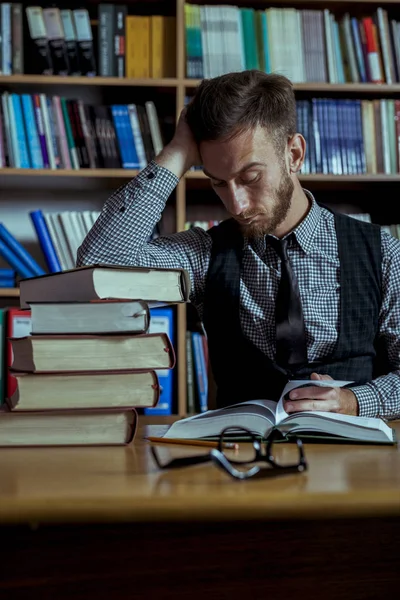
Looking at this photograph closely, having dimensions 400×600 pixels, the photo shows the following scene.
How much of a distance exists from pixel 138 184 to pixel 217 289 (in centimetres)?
29

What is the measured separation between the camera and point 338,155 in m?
2.34

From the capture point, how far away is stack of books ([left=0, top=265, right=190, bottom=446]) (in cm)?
84

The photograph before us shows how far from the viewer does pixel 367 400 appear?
3.93 ft

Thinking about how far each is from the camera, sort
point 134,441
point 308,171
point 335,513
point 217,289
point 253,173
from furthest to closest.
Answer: point 308,171, point 217,289, point 253,173, point 134,441, point 335,513

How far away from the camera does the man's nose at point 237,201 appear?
139cm

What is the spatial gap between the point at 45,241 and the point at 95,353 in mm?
1521

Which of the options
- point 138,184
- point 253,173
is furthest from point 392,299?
point 138,184

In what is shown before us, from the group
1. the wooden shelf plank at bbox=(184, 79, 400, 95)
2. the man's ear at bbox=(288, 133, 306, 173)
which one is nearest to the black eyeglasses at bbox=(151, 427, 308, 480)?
the man's ear at bbox=(288, 133, 306, 173)

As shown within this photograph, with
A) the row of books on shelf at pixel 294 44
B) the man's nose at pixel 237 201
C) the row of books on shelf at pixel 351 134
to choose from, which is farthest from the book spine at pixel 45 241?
the man's nose at pixel 237 201

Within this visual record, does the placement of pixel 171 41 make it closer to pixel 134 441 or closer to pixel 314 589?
pixel 134 441

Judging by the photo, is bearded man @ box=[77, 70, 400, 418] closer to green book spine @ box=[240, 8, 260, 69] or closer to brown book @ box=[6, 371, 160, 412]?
brown book @ box=[6, 371, 160, 412]

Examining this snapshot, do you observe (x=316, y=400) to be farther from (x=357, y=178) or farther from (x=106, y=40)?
(x=106, y=40)

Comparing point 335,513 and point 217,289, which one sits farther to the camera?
point 217,289

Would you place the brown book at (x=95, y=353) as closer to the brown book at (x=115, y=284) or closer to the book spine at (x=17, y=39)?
the brown book at (x=115, y=284)
